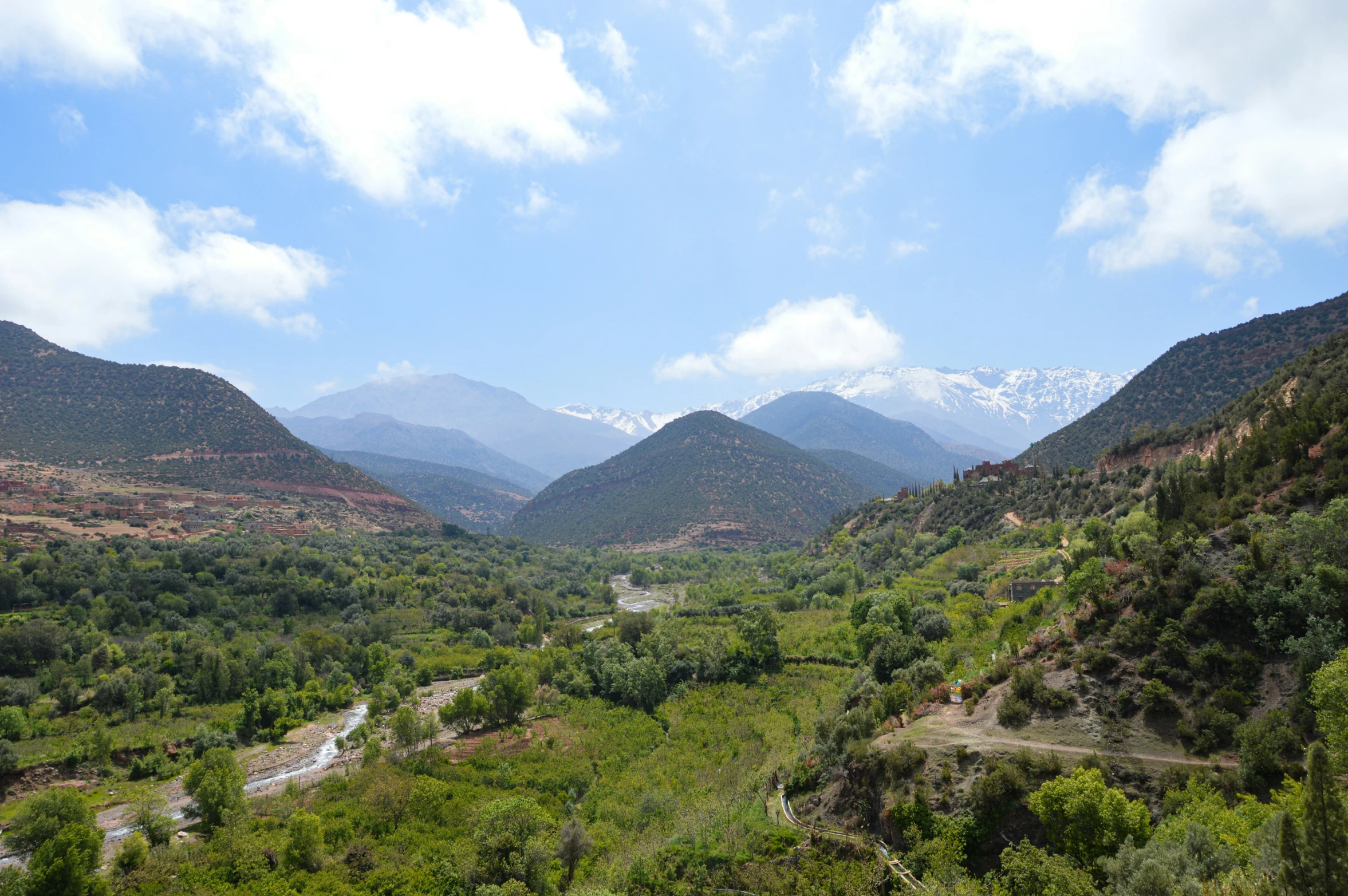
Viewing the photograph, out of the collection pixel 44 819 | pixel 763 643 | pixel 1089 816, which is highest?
pixel 1089 816

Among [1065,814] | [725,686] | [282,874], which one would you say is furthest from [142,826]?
[1065,814]

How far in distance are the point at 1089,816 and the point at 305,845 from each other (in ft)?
119

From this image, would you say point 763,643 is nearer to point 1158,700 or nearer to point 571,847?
point 571,847

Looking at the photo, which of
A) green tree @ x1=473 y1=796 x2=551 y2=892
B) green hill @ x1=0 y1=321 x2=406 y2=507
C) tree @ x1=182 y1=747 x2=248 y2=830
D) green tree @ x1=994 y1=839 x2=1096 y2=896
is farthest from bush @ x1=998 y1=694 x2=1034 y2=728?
green hill @ x1=0 y1=321 x2=406 y2=507

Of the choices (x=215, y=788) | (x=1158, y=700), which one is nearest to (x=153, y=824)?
(x=215, y=788)

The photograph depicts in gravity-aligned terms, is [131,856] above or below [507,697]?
below

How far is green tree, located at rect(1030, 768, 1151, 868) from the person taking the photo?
2275 centimetres

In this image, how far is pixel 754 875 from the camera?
1078 inches

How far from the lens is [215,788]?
1521 inches

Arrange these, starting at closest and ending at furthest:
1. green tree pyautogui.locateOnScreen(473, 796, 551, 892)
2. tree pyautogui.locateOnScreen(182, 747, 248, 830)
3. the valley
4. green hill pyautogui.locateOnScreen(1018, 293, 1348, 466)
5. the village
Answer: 1. the valley
2. green tree pyautogui.locateOnScreen(473, 796, 551, 892)
3. tree pyautogui.locateOnScreen(182, 747, 248, 830)
4. the village
5. green hill pyautogui.locateOnScreen(1018, 293, 1348, 466)

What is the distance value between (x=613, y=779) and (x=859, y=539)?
7523cm

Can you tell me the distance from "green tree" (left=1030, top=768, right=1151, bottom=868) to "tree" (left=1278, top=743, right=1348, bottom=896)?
26.0 ft

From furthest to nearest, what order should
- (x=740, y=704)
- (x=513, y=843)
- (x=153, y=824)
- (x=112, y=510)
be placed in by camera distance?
(x=112, y=510)
(x=740, y=704)
(x=153, y=824)
(x=513, y=843)

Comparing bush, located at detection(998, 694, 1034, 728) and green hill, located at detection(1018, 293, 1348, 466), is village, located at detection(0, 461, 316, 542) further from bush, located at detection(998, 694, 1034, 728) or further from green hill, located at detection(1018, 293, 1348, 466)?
green hill, located at detection(1018, 293, 1348, 466)
